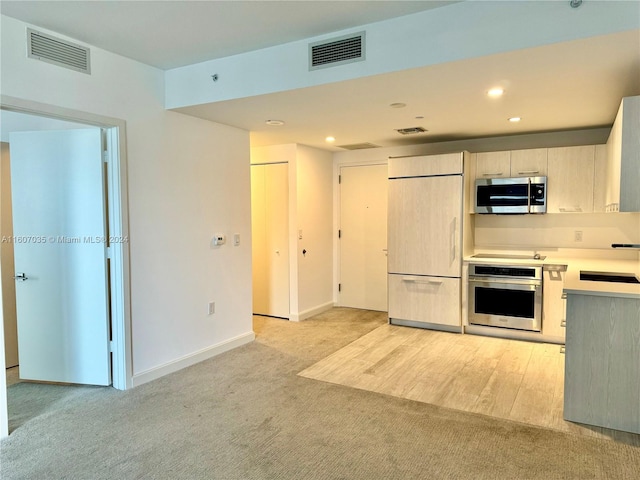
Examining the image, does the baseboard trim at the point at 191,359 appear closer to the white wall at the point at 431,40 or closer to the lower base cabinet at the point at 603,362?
the white wall at the point at 431,40

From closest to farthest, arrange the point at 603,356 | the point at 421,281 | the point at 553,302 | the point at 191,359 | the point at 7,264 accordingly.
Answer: the point at 603,356 < the point at 7,264 < the point at 191,359 < the point at 553,302 < the point at 421,281

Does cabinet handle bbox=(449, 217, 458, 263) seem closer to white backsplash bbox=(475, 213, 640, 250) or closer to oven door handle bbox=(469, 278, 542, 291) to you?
oven door handle bbox=(469, 278, 542, 291)

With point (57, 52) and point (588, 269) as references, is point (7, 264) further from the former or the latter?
point (588, 269)

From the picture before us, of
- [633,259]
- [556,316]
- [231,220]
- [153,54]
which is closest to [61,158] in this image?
[153,54]

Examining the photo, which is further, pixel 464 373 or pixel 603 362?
pixel 464 373

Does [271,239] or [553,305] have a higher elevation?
[271,239]

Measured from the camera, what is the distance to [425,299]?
5023mm

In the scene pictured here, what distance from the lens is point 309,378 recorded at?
11.9 ft

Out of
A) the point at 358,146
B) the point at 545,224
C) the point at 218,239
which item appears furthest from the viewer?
the point at 358,146

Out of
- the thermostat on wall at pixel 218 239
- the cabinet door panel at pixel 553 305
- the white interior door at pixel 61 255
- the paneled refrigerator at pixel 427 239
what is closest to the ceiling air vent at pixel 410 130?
the paneled refrigerator at pixel 427 239

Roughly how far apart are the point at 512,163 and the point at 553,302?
156 cm

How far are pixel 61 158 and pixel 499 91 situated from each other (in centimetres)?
346

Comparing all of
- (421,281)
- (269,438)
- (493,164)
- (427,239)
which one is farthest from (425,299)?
(269,438)

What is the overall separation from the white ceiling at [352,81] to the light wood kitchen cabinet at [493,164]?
2.01 feet
